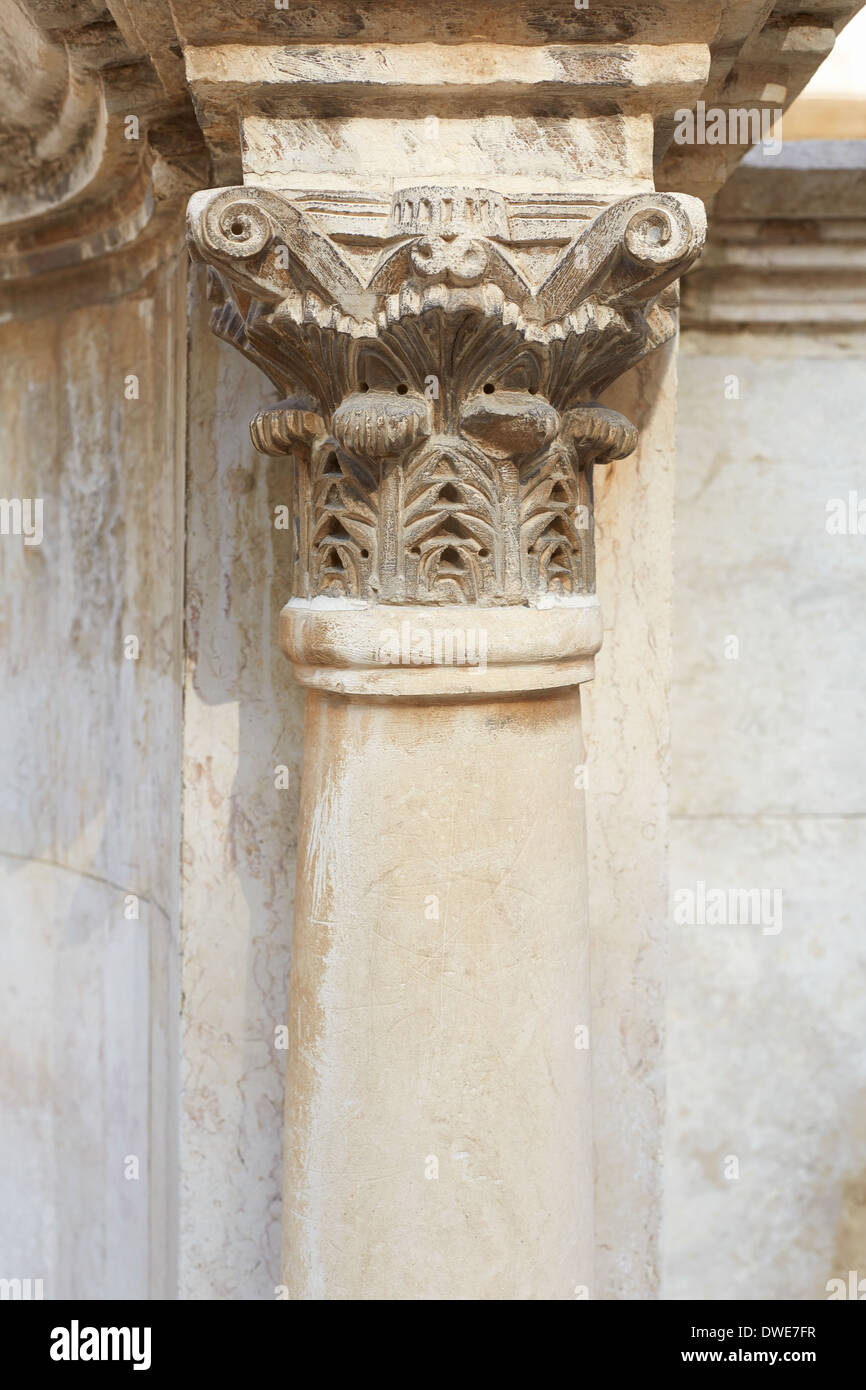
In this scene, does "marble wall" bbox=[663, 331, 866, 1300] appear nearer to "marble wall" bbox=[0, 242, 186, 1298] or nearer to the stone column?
the stone column

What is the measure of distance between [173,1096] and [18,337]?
4.58ft

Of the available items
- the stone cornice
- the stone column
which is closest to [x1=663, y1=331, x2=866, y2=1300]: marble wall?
the stone cornice

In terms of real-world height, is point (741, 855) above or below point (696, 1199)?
above

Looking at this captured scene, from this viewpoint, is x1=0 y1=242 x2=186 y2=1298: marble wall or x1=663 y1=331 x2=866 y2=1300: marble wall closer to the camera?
x1=0 y1=242 x2=186 y2=1298: marble wall

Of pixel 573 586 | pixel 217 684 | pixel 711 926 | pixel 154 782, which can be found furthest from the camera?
pixel 711 926

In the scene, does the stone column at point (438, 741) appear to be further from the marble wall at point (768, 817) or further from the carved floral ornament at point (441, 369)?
the marble wall at point (768, 817)

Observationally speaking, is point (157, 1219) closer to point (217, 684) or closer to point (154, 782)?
point (154, 782)

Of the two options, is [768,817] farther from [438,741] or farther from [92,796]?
[92,796]

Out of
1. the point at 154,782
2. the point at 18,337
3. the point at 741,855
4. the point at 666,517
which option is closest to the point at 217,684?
the point at 154,782

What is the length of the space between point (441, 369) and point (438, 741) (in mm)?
421

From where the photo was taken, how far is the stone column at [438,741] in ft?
4.07

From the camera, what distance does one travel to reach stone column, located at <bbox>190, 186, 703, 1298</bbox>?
1.24 m

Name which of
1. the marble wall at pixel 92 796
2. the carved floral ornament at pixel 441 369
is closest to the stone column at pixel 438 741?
the carved floral ornament at pixel 441 369
